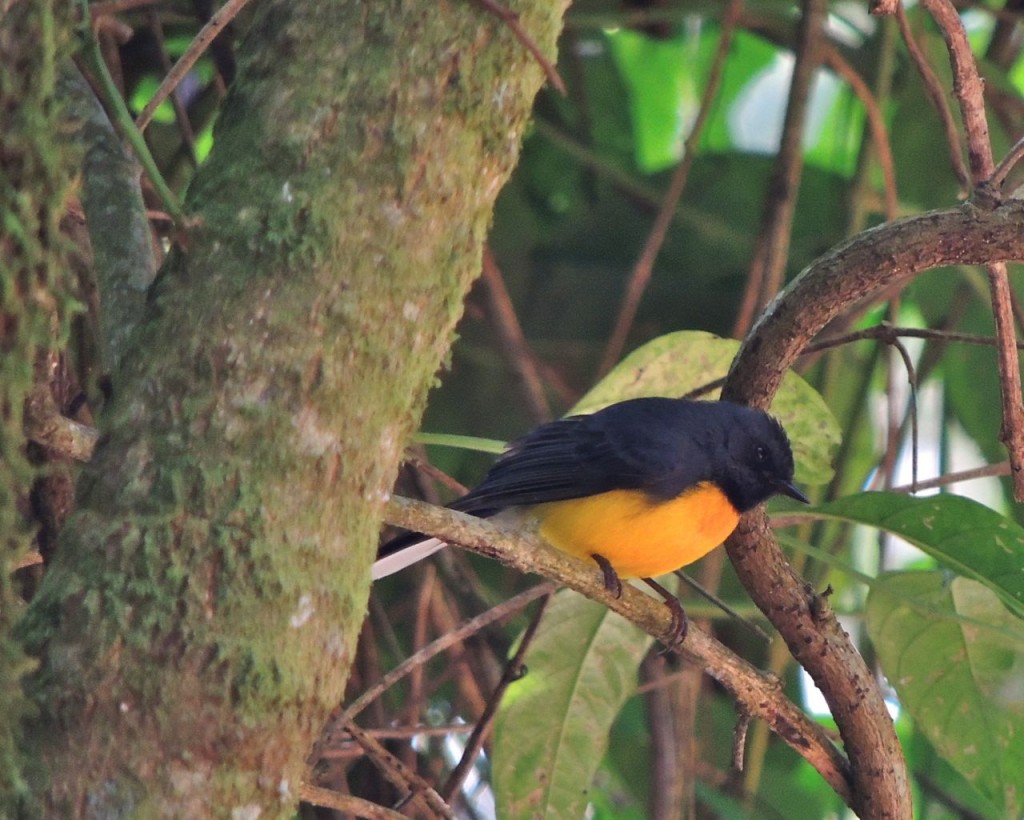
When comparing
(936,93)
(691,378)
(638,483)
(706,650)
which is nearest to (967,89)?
(936,93)

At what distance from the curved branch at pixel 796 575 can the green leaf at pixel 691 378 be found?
54 cm

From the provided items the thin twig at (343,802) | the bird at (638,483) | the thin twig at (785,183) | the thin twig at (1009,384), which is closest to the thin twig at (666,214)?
the thin twig at (785,183)

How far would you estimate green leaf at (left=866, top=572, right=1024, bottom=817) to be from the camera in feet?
8.77

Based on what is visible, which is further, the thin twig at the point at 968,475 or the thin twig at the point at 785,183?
the thin twig at the point at 785,183

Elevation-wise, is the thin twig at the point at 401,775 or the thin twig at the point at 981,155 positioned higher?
the thin twig at the point at 981,155

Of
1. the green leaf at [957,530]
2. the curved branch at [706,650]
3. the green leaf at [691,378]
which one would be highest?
the green leaf at [691,378]

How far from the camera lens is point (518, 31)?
182cm

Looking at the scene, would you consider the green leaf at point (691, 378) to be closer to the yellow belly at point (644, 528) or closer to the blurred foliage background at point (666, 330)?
the blurred foliage background at point (666, 330)

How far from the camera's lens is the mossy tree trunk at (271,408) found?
1.47 m

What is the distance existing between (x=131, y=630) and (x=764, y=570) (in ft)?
4.39

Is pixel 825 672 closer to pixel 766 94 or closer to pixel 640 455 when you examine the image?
pixel 640 455

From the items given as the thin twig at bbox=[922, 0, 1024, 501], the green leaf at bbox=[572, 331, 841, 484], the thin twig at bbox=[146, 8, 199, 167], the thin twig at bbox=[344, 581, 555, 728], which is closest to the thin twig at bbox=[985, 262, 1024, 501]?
the thin twig at bbox=[922, 0, 1024, 501]

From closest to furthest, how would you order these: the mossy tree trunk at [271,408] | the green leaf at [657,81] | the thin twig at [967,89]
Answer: the mossy tree trunk at [271,408] → the thin twig at [967,89] → the green leaf at [657,81]

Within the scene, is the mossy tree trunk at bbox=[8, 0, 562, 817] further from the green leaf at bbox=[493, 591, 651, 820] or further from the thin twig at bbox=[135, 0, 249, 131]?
the green leaf at bbox=[493, 591, 651, 820]
